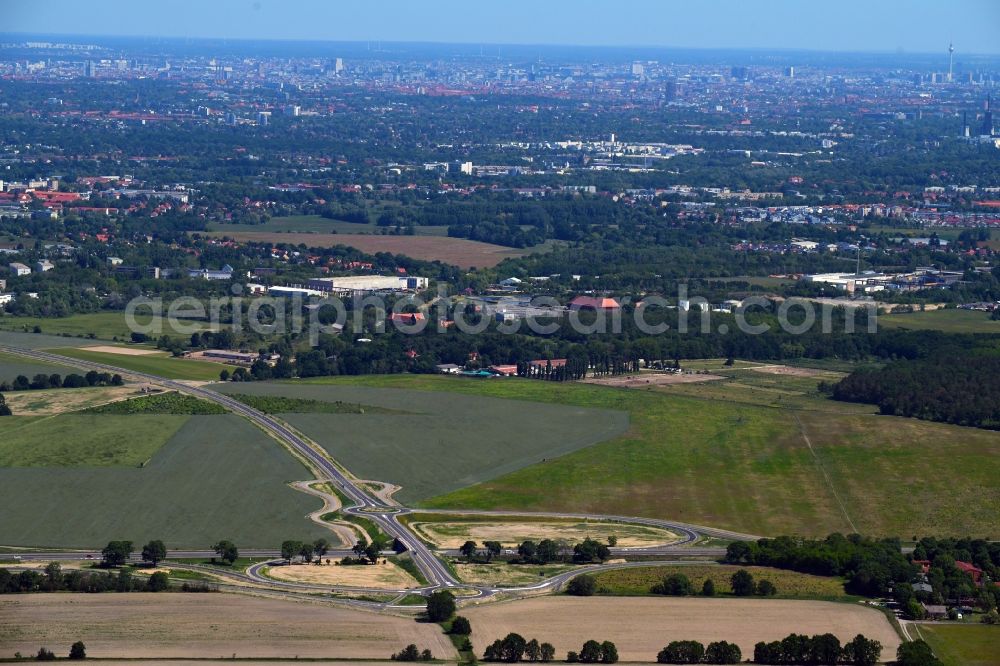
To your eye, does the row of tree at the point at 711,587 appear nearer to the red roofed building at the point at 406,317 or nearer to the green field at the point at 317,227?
the red roofed building at the point at 406,317

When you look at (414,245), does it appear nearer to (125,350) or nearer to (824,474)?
(125,350)

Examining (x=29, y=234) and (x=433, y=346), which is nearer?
(x=433, y=346)

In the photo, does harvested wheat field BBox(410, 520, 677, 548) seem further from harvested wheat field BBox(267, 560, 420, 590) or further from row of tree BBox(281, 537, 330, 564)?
row of tree BBox(281, 537, 330, 564)

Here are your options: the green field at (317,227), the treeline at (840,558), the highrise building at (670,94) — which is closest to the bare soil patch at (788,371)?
the treeline at (840,558)

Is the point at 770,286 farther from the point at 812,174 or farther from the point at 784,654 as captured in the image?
the point at 812,174

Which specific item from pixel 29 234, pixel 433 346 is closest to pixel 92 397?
pixel 433 346

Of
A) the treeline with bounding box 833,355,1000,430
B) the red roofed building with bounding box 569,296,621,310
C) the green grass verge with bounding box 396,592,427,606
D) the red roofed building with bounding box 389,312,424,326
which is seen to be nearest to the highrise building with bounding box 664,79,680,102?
→ the red roofed building with bounding box 569,296,621,310
